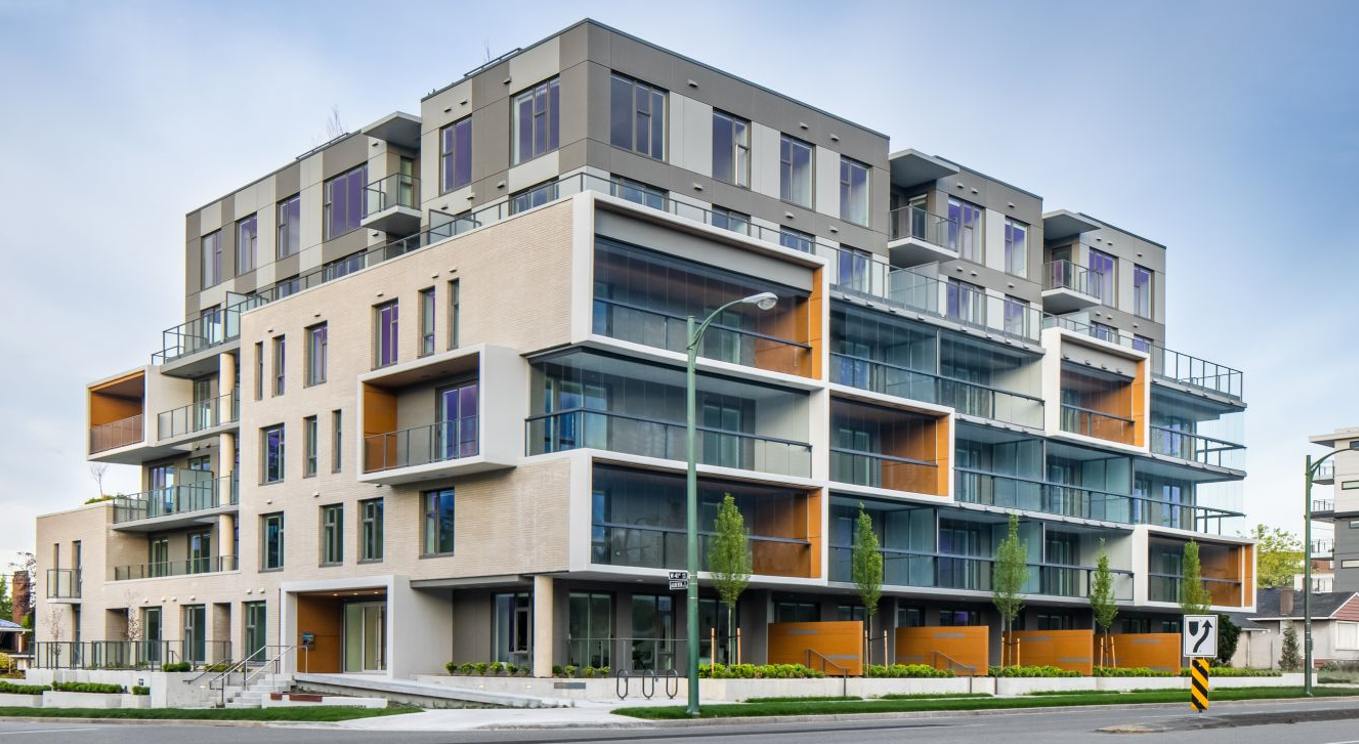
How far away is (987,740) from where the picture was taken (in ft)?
74.5

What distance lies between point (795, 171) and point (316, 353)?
16693 millimetres

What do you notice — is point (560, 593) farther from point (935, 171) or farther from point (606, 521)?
point (935, 171)

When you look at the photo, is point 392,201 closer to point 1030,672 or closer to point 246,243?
point 246,243

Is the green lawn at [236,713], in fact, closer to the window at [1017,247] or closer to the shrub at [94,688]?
the shrub at [94,688]

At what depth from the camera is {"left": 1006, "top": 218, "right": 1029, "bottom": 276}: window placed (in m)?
58.7

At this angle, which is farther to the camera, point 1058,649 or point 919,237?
point 919,237

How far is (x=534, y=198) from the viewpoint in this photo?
136 feet

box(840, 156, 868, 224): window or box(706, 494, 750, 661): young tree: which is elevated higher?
box(840, 156, 868, 224): window

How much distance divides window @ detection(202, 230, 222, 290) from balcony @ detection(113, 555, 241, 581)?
11.3 m

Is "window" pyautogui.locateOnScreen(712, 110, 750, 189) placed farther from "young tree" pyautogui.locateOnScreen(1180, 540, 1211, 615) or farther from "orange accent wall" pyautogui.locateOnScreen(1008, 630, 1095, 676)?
"young tree" pyautogui.locateOnScreen(1180, 540, 1211, 615)

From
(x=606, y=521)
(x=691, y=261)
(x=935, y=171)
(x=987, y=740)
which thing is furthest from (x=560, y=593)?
(x=935, y=171)

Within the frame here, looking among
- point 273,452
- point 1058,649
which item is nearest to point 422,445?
point 273,452

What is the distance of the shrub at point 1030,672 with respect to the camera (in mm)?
46612

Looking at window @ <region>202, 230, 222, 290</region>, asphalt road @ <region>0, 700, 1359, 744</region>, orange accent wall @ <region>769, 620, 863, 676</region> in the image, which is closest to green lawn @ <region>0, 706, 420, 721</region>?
asphalt road @ <region>0, 700, 1359, 744</region>
